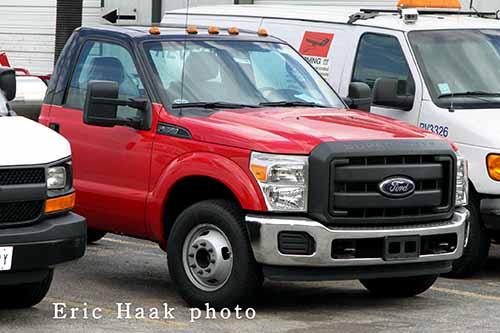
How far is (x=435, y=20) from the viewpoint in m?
11.8

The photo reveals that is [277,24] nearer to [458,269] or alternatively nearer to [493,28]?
[493,28]

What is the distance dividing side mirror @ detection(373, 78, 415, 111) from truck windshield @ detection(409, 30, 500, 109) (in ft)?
0.72

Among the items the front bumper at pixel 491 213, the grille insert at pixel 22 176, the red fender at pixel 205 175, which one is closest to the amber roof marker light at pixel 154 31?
the red fender at pixel 205 175

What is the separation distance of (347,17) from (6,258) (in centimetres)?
497

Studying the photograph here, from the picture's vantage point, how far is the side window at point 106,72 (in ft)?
32.3

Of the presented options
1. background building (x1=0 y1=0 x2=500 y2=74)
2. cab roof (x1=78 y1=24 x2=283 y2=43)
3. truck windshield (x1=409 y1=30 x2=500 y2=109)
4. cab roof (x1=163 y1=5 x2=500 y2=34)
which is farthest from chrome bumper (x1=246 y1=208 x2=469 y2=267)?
background building (x1=0 y1=0 x2=500 y2=74)

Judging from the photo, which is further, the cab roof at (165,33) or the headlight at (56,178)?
the cab roof at (165,33)

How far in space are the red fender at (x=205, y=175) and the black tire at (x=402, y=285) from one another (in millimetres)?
1569

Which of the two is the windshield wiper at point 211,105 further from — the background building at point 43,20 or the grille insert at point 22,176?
the background building at point 43,20

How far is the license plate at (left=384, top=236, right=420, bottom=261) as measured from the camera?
8.80m

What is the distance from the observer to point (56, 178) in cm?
841

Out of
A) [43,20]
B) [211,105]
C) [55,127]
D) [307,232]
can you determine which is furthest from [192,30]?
[43,20]

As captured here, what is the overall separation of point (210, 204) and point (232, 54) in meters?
1.51

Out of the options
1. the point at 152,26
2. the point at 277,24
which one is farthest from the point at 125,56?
the point at 277,24
